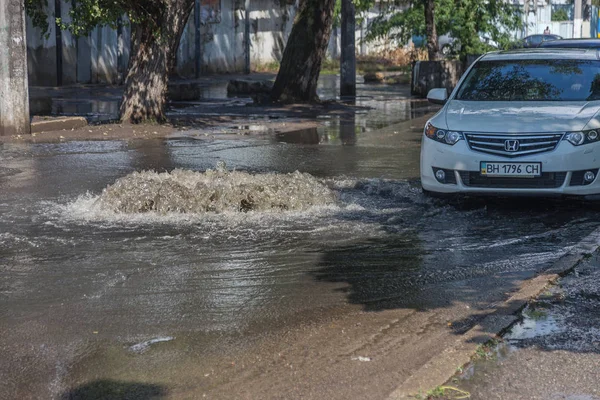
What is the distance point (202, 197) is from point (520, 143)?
2.95 m

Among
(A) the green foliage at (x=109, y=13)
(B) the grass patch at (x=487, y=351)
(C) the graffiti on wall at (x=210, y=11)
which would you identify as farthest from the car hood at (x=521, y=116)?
(C) the graffiti on wall at (x=210, y=11)

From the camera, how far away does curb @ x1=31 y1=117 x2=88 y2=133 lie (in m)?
16.9

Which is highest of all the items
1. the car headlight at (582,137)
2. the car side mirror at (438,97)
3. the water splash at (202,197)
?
the car side mirror at (438,97)

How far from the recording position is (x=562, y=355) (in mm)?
5281

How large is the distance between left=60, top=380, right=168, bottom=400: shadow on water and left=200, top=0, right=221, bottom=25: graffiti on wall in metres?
32.3

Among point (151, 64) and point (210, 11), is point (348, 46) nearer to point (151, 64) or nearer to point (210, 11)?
point (151, 64)

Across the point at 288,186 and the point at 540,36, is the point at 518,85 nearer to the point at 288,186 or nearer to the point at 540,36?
the point at 288,186

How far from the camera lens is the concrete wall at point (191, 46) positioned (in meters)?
27.4

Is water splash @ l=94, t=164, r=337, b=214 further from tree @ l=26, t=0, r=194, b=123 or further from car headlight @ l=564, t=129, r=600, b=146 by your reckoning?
tree @ l=26, t=0, r=194, b=123

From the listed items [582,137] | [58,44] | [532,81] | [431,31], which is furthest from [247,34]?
[582,137]

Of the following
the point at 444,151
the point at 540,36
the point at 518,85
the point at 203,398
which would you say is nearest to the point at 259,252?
the point at 444,151

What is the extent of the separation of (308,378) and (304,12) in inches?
717

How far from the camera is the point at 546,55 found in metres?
11.2

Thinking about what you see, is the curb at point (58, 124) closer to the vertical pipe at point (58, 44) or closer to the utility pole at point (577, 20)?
the vertical pipe at point (58, 44)
